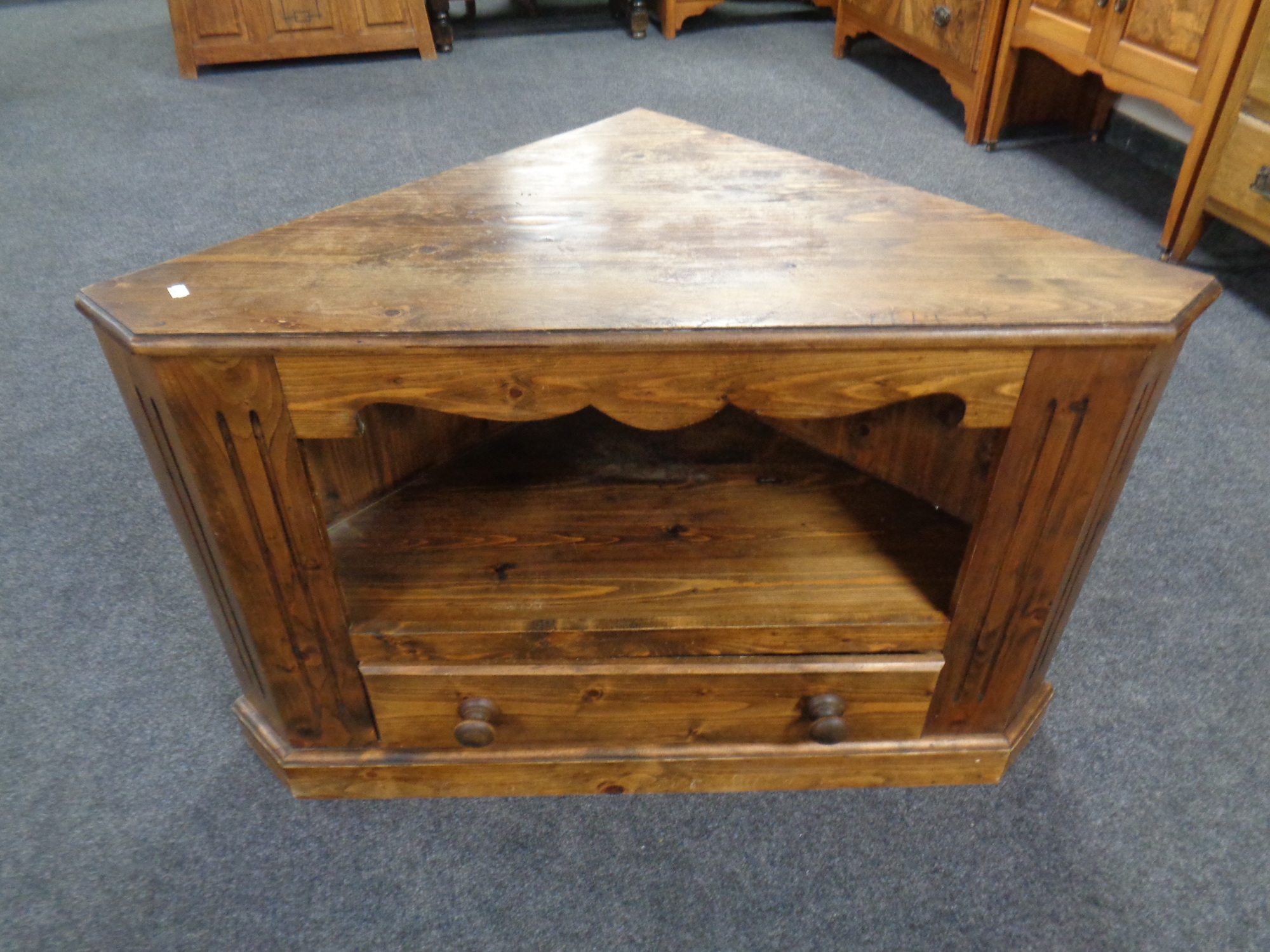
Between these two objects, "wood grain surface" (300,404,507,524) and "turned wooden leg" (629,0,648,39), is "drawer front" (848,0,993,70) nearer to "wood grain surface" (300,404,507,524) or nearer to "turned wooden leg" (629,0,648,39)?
"turned wooden leg" (629,0,648,39)

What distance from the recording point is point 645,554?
1.03m

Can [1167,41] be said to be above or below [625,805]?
above

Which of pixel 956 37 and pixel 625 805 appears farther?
pixel 956 37

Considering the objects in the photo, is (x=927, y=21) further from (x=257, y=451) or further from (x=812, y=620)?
(x=257, y=451)

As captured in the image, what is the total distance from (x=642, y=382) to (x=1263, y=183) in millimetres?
1647

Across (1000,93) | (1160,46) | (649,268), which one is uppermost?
(649,268)

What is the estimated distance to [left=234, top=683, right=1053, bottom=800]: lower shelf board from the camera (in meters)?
1.04

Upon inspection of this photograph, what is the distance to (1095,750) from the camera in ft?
3.67

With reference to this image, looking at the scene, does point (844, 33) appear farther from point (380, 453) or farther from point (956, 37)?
point (380, 453)

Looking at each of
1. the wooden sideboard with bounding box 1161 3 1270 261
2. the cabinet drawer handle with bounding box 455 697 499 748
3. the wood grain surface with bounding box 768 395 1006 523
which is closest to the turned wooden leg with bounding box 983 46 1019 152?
the wooden sideboard with bounding box 1161 3 1270 261

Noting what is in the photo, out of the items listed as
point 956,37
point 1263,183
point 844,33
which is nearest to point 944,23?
point 956,37

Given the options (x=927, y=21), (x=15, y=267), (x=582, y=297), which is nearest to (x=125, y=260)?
(x=15, y=267)

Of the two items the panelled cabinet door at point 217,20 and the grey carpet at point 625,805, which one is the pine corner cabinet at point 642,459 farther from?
the panelled cabinet door at point 217,20

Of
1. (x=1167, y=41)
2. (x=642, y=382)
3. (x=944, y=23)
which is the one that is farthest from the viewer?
(x=944, y=23)
